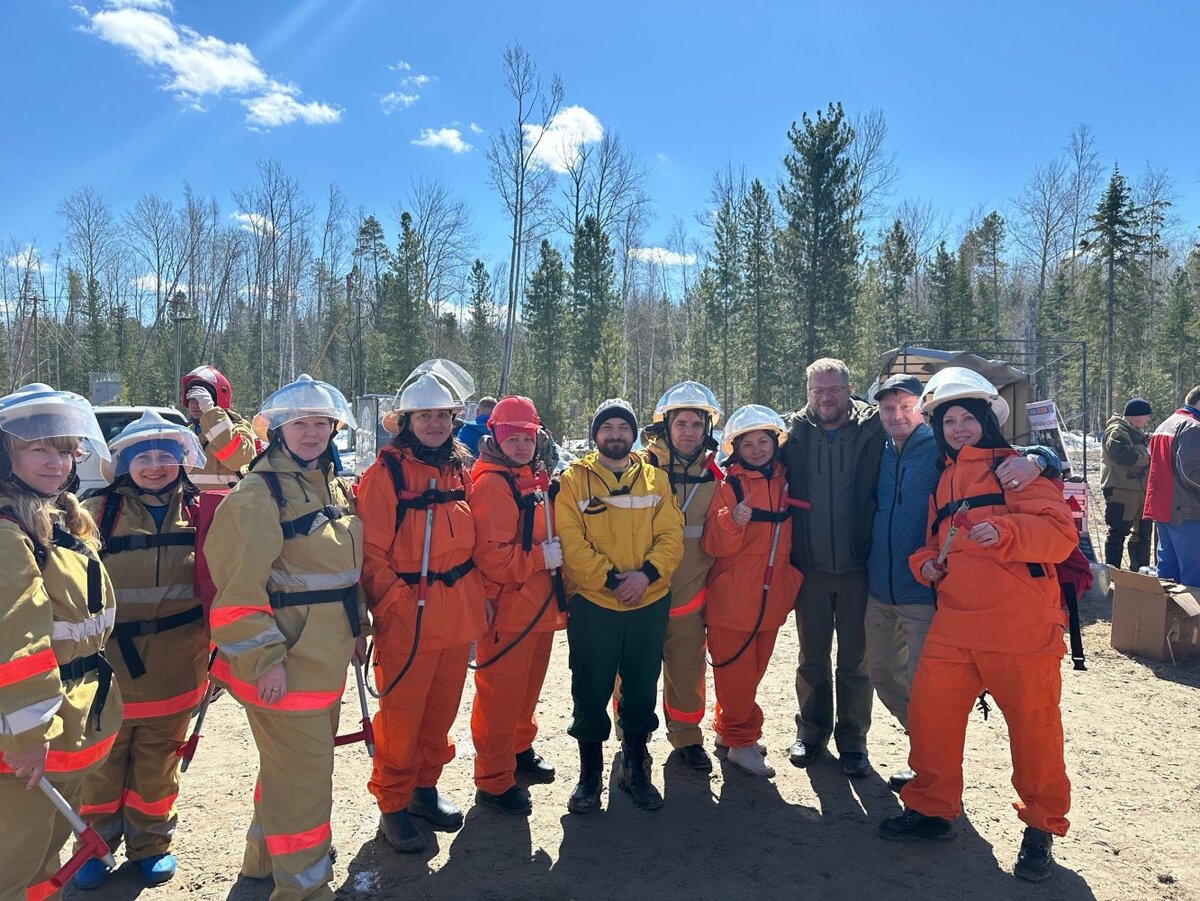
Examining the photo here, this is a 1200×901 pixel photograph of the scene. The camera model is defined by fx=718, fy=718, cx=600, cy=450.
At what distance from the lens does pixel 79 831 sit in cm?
234

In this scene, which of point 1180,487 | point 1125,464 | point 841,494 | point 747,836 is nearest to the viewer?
point 747,836

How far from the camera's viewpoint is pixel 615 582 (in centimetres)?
373

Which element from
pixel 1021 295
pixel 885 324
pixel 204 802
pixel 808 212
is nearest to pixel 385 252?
pixel 808 212

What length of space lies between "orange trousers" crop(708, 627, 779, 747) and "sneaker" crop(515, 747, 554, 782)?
1.07 meters

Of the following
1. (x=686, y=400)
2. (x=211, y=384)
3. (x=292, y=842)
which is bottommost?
(x=292, y=842)

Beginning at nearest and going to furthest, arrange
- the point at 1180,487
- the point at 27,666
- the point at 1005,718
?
the point at 27,666
the point at 1005,718
the point at 1180,487

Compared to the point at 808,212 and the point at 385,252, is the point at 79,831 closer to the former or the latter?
the point at 808,212

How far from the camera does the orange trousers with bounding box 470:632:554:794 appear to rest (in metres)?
3.73

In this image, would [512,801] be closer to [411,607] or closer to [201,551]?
[411,607]

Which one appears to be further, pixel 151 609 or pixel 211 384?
pixel 211 384

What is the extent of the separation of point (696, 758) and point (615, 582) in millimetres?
1386

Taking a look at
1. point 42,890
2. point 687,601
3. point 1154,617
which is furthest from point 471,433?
point 1154,617

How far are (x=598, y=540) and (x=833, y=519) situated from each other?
137 centimetres

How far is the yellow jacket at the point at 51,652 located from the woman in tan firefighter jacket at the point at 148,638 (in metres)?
0.50
